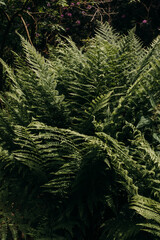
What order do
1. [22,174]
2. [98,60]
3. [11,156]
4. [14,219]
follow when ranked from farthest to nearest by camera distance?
[98,60] < [22,174] < [11,156] < [14,219]

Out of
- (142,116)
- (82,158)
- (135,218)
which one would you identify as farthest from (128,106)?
(135,218)

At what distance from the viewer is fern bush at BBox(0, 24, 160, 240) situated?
3.25ft

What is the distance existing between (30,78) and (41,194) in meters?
0.58

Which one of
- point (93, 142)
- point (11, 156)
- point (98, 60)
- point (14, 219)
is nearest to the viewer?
point (93, 142)

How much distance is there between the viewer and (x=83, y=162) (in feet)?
3.38

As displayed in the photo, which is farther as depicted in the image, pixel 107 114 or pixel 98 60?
pixel 98 60

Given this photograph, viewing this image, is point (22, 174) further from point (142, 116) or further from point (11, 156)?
point (142, 116)

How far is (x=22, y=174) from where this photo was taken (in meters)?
1.22

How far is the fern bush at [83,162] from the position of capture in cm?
99

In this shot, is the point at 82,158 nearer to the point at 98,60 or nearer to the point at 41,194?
the point at 41,194

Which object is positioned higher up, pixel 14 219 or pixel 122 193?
pixel 122 193

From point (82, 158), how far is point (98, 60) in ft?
1.82

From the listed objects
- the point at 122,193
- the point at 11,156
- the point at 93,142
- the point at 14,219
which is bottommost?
the point at 14,219

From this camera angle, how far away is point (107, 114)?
46.5 inches
